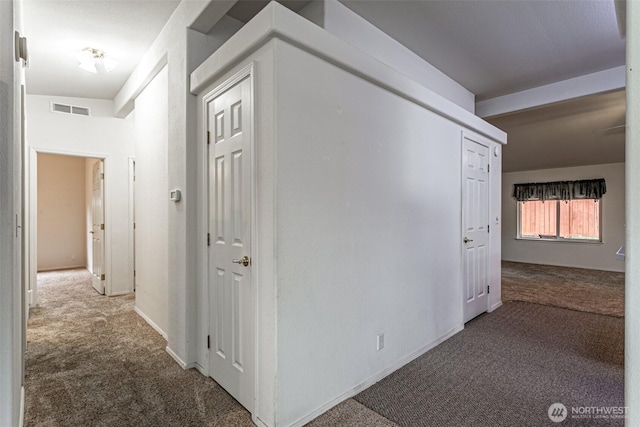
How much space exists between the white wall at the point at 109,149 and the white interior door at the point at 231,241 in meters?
3.27

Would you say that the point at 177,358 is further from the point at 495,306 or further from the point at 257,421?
the point at 495,306

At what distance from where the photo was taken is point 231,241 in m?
2.22

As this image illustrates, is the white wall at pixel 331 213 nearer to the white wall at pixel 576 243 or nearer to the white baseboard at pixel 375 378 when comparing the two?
the white baseboard at pixel 375 378

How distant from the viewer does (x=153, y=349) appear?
295cm

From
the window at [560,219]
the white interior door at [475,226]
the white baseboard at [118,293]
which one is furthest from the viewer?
the window at [560,219]

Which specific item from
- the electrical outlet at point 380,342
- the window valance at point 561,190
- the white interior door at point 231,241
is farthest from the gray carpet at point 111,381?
the window valance at point 561,190

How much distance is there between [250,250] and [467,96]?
3.89m

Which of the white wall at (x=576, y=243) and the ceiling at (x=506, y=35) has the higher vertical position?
the ceiling at (x=506, y=35)

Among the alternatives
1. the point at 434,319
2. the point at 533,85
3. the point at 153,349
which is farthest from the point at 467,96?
the point at 153,349

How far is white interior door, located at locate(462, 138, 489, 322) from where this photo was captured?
359 cm

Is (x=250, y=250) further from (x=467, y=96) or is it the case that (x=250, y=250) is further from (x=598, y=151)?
(x=598, y=151)

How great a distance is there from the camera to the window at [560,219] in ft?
24.1

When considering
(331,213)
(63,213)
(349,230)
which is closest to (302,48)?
(331,213)

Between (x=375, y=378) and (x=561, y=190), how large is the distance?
7.60 metres
